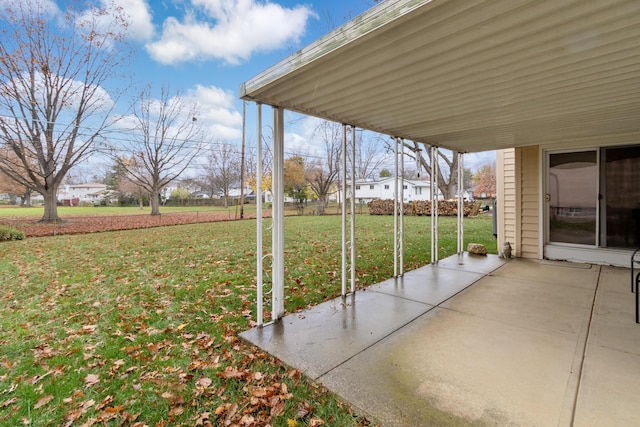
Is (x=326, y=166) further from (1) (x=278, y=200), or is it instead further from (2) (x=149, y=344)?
(2) (x=149, y=344)

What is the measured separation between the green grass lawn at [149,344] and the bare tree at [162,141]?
13.2 m

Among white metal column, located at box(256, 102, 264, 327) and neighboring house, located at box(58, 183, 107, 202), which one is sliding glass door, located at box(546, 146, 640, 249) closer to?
white metal column, located at box(256, 102, 264, 327)

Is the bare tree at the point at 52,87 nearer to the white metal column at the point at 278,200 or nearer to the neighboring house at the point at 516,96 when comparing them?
the white metal column at the point at 278,200

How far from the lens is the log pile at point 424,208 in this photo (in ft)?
53.1

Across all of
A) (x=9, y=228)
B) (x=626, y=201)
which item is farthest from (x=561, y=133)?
(x=9, y=228)

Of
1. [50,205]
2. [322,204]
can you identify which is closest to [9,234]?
[50,205]

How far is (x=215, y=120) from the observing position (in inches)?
777

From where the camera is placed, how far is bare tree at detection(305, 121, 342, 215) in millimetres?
20156

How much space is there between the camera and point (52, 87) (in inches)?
478

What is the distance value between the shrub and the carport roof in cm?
1017

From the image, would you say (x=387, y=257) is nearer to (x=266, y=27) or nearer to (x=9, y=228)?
(x=266, y=27)

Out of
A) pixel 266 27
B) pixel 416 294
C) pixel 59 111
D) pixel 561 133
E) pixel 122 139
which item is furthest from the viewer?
pixel 122 139

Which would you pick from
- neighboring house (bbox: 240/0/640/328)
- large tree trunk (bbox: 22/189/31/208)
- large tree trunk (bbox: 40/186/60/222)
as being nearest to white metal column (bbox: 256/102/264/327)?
neighboring house (bbox: 240/0/640/328)

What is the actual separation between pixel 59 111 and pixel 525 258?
1725cm
